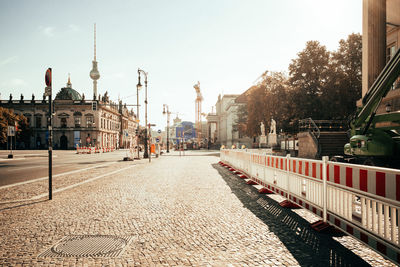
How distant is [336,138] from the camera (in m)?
22.9

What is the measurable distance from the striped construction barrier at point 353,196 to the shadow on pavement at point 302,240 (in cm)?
28

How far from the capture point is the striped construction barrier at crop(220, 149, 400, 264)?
326 centimetres

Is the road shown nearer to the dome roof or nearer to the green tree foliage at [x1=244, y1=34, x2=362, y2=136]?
the green tree foliage at [x1=244, y1=34, x2=362, y2=136]

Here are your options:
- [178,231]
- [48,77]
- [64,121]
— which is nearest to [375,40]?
[48,77]

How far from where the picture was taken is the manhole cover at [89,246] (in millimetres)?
3703

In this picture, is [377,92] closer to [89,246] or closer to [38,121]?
[89,246]

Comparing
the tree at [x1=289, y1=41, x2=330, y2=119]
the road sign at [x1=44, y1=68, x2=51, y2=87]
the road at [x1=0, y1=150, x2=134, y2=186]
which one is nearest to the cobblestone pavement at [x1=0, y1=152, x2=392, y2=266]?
the road sign at [x1=44, y1=68, x2=51, y2=87]

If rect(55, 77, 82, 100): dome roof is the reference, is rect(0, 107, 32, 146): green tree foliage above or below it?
below

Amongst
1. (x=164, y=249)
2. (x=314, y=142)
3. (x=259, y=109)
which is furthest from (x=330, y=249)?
(x=259, y=109)

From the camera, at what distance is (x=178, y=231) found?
15.4 feet

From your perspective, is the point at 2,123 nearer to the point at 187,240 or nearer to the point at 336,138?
the point at 336,138

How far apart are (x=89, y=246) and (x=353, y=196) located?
375 cm

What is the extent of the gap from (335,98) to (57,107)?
247 feet

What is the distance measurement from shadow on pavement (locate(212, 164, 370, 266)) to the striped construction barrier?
282 millimetres
